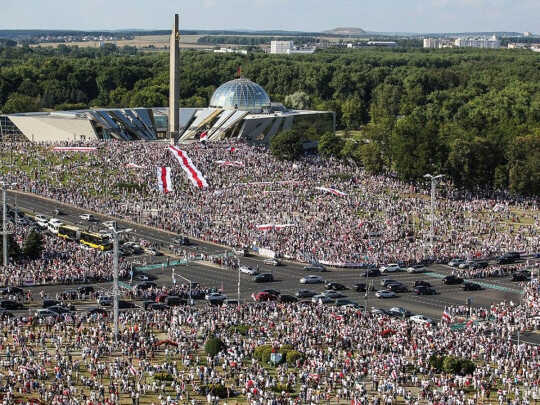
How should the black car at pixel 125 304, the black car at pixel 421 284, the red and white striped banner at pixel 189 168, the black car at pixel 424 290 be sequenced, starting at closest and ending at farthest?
1. the black car at pixel 125 304
2. the black car at pixel 424 290
3. the black car at pixel 421 284
4. the red and white striped banner at pixel 189 168

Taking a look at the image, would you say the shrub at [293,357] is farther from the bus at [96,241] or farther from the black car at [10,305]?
the bus at [96,241]

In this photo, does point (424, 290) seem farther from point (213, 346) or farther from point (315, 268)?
point (213, 346)

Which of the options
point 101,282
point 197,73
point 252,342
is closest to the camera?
point 252,342

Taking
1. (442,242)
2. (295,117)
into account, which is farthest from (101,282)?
(295,117)

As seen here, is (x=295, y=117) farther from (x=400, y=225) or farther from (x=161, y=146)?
(x=400, y=225)

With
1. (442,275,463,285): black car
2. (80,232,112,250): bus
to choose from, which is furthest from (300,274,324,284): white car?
(80,232,112,250): bus

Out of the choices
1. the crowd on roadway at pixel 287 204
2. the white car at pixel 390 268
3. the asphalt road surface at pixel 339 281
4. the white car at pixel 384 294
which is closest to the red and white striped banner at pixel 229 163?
the crowd on roadway at pixel 287 204

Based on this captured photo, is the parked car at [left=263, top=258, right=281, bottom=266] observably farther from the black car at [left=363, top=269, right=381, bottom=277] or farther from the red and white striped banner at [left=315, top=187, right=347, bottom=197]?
the red and white striped banner at [left=315, top=187, right=347, bottom=197]
